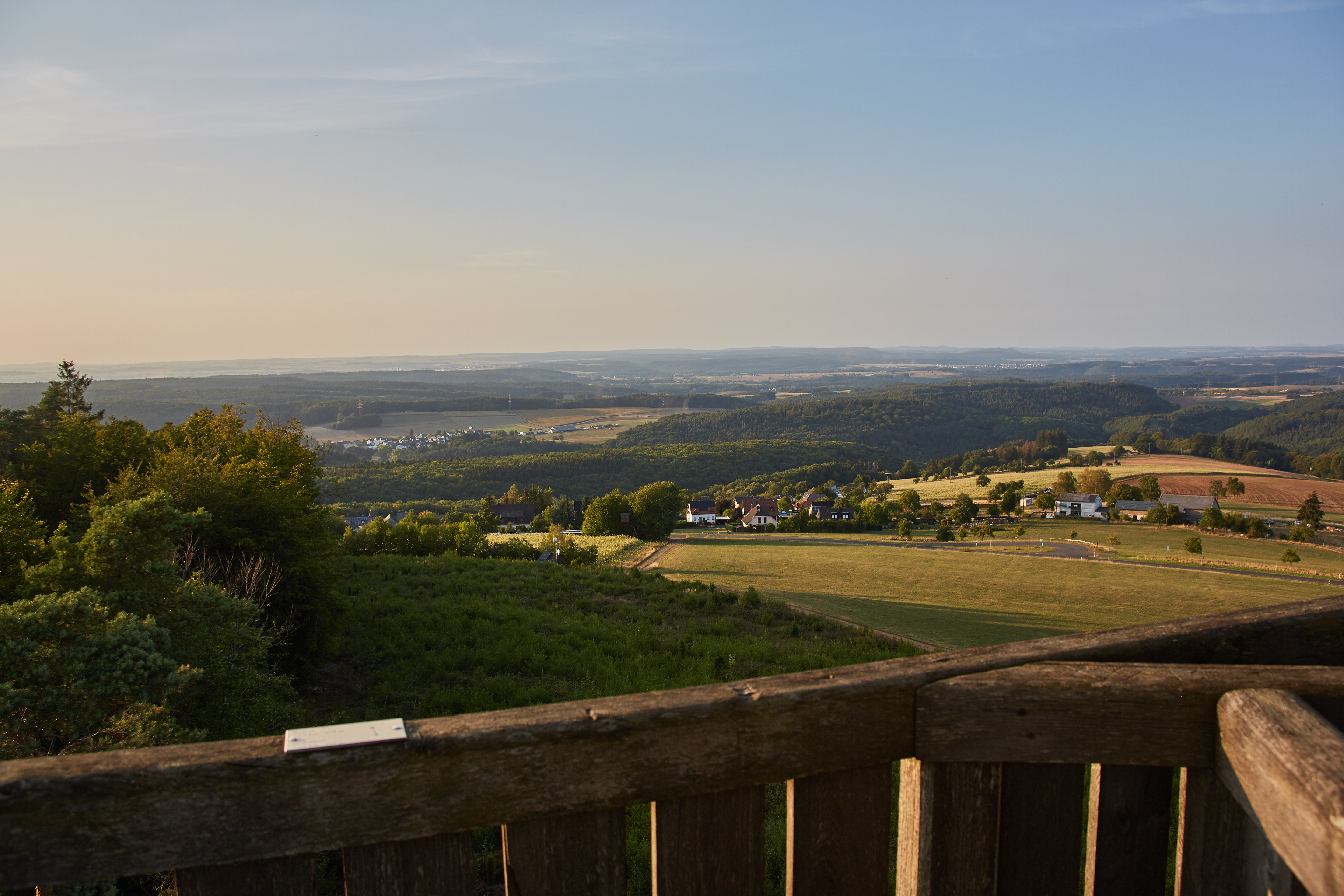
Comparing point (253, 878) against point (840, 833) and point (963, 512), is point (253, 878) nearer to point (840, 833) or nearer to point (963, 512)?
point (840, 833)

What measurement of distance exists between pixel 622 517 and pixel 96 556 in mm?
51328

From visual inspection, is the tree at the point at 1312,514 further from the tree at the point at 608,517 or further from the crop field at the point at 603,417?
the crop field at the point at 603,417

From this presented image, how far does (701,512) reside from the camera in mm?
84875

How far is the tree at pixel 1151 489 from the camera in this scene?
233ft

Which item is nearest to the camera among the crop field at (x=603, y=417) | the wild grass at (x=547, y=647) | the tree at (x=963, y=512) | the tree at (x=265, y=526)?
the wild grass at (x=547, y=647)

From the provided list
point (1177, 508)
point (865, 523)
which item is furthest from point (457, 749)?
point (1177, 508)

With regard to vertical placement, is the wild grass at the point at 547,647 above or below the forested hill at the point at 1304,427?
above

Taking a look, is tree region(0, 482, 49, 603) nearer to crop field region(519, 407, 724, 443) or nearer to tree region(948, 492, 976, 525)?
tree region(948, 492, 976, 525)

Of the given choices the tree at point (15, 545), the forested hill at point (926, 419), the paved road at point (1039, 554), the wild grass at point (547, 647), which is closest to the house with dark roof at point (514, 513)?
the paved road at point (1039, 554)

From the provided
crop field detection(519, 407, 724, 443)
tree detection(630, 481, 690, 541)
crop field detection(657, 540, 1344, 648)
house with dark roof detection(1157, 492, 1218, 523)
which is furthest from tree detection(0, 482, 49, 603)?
crop field detection(519, 407, 724, 443)

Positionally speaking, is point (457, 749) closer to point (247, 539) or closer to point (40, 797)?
point (40, 797)

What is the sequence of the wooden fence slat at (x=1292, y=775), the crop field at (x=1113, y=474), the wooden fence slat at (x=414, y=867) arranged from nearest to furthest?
the wooden fence slat at (x=1292, y=775), the wooden fence slat at (x=414, y=867), the crop field at (x=1113, y=474)

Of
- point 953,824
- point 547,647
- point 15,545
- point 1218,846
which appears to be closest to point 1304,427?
point 547,647

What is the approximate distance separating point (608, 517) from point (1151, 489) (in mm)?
51897
